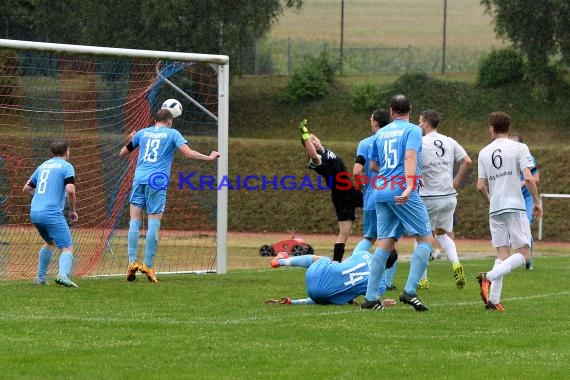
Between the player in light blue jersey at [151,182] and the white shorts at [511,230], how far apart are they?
12.5 feet

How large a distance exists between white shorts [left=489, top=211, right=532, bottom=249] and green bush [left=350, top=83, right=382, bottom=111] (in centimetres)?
2938

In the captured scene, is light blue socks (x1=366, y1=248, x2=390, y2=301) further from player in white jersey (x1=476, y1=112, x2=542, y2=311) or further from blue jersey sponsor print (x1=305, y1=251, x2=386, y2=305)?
player in white jersey (x1=476, y1=112, x2=542, y2=311)

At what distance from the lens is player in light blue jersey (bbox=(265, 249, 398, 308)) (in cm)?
1134

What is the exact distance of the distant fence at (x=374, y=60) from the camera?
46031mm

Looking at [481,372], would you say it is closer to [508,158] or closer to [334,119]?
[508,158]

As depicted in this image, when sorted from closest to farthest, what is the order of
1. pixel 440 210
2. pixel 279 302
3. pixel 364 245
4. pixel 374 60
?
1. pixel 279 302
2. pixel 364 245
3. pixel 440 210
4. pixel 374 60

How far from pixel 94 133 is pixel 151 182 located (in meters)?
4.47

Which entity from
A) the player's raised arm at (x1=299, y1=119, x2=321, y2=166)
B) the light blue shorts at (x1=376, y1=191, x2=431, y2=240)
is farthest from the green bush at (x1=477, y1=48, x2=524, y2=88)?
the light blue shorts at (x1=376, y1=191, x2=431, y2=240)

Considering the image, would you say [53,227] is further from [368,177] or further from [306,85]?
[306,85]

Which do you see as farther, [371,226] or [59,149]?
[59,149]

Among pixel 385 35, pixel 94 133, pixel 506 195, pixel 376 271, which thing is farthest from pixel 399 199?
pixel 385 35

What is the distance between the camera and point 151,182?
13.8 meters

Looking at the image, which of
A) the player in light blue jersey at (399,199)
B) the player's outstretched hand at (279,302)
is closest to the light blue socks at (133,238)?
the player's outstretched hand at (279,302)

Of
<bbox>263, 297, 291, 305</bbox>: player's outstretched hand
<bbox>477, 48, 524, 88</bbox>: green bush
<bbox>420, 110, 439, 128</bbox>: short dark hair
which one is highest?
<bbox>477, 48, 524, 88</bbox>: green bush
